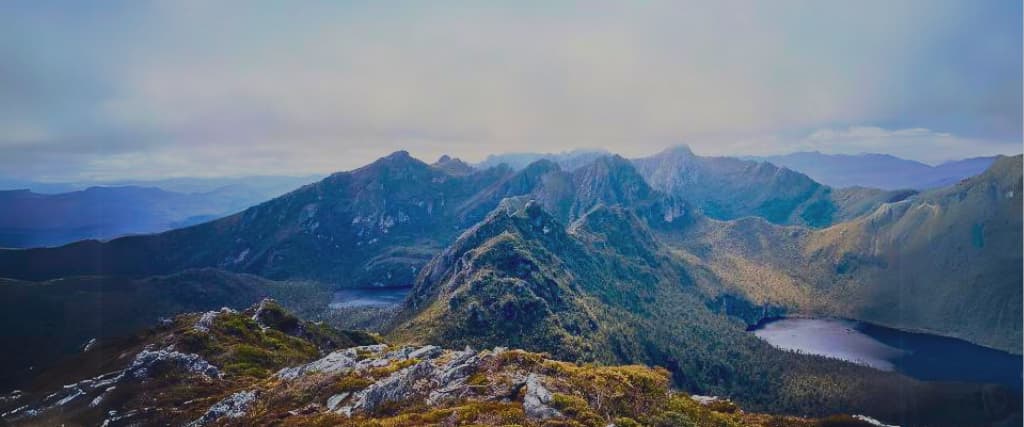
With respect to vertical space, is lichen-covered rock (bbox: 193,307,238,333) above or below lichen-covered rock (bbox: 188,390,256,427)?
below

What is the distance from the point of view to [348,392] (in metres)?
67.8

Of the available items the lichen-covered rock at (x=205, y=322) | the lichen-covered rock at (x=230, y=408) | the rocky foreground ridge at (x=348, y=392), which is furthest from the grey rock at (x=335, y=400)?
the lichen-covered rock at (x=205, y=322)

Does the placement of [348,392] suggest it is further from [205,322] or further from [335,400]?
[205,322]

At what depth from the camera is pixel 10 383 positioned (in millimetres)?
109375

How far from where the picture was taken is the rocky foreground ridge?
55.3 m

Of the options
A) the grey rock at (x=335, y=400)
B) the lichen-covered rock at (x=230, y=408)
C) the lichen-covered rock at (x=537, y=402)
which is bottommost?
the lichen-covered rock at (x=230, y=408)

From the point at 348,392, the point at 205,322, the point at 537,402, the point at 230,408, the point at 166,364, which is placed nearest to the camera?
the point at 537,402

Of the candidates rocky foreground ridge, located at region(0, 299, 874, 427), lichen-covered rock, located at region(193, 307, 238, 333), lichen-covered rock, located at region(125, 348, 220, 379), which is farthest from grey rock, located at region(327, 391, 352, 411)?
lichen-covered rock, located at region(193, 307, 238, 333)

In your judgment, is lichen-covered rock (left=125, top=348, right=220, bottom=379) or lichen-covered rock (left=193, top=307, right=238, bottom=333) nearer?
lichen-covered rock (left=125, top=348, right=220, bottom=379)

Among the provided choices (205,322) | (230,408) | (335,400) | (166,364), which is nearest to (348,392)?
(335,400)

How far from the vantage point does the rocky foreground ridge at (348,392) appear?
55312 mm

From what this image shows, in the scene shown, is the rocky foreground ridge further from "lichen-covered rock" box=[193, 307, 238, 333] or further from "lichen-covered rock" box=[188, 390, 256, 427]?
"lichen-covered rock" box=[193, 307, 238, 333]

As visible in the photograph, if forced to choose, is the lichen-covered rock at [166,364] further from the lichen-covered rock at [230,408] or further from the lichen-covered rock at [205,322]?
the lichen-covered rock at [230,408]

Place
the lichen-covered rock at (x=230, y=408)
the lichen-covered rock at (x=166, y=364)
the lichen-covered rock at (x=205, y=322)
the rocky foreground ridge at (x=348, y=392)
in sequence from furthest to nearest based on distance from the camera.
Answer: the lichen-covered rock at (x=205, y=322), the lichen-covered rock at (x=166, y=364), the lichen-covered rock at (x=230, y=408), the rocky foreground ridge at (x=348, y=392)
